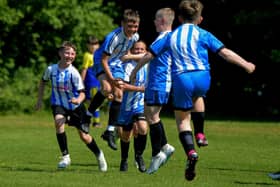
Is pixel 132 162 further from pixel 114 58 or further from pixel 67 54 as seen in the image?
pixel 67 54

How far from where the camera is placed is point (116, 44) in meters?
13.0

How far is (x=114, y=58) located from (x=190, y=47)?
138 inches

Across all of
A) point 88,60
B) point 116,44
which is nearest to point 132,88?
point 116,44

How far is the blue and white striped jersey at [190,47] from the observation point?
397 inches

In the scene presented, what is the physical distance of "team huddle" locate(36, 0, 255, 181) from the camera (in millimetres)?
10094

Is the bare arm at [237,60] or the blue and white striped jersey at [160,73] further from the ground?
the bare arm at [237,60]

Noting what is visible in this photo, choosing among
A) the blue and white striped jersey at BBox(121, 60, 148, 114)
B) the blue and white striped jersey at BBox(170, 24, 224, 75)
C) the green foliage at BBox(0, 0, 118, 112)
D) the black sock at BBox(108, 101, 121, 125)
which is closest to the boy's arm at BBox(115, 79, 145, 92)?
the blue and white striped jersey at BBox(121, 60, 148, 114)

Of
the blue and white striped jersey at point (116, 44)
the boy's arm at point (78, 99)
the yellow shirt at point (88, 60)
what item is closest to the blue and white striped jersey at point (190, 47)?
the blue and white striped jersey at point (116, 44)

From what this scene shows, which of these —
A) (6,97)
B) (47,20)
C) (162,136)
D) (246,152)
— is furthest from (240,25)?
(162,136)

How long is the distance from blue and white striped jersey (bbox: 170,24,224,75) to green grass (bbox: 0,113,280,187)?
1491 mm

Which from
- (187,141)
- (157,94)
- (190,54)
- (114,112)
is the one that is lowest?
(114,112)

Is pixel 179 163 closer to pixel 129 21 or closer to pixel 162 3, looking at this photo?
pixel 129 21

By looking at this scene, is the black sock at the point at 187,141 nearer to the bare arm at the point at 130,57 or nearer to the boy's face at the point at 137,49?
the bare arm at the point at 130,57

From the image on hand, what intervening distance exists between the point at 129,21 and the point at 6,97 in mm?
15521
